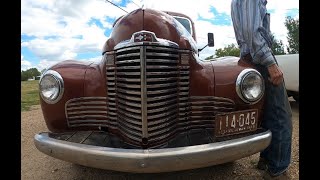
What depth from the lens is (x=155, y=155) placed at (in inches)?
76.8

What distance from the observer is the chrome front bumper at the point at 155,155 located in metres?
1.95

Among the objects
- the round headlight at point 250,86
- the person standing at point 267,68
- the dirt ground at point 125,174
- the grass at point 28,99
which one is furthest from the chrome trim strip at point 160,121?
the grass at point 28,99

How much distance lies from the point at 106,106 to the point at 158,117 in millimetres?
511

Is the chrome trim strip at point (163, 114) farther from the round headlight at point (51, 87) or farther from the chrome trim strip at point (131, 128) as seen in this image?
the round headlight at point (51, 87)

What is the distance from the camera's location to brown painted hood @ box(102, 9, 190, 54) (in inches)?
98.7

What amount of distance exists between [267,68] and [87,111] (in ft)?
5.71

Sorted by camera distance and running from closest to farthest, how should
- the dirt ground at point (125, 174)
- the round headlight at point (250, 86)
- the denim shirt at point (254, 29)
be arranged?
the round headlight at point (250, 86) → the denim shirt at point (254, 29) → the dirt ground at point (125, 174)

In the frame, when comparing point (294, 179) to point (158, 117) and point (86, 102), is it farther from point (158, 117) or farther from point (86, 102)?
point (86, 102)

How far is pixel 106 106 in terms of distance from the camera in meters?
2.46

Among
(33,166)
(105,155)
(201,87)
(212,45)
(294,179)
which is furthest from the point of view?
(212,45)

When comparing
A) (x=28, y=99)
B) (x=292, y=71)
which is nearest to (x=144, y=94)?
(x=292, y=71)

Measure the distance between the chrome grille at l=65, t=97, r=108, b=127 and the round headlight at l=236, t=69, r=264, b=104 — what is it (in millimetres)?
1205

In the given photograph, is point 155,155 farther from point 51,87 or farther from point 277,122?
point 277,122
